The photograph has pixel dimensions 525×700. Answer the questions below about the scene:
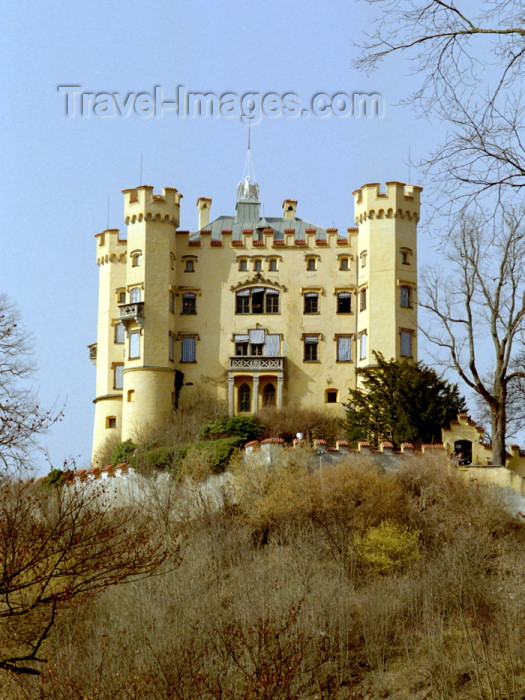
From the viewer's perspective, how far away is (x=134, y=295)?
5409cm

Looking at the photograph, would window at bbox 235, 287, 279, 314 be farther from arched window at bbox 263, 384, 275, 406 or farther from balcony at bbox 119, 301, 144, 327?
balcony at bbox 119, 301, 144, 327

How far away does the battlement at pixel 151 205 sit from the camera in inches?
2152

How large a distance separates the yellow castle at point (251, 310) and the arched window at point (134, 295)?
44 millimetres

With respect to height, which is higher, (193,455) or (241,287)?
(241,287)

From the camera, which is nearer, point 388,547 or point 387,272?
point 388,547

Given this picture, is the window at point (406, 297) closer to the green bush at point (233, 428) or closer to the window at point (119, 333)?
the green bush at point (233, 428)

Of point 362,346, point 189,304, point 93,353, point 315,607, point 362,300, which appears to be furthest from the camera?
point 93,353

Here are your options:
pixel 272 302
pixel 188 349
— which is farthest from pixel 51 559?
pixel 272 302

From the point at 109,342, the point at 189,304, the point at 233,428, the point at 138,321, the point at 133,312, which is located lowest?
the point at 233,428

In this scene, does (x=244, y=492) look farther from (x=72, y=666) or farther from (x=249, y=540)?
(x=72, y=666)

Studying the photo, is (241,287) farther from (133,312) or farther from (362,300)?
(362,300)

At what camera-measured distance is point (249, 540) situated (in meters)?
35.5

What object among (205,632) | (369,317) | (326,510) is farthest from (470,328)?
(205,632)

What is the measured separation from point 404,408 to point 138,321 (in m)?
14.9
